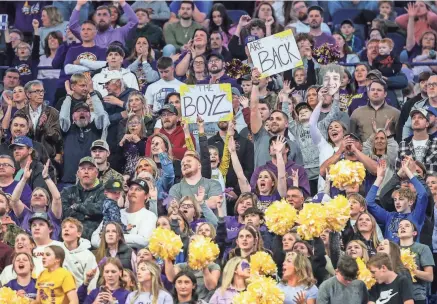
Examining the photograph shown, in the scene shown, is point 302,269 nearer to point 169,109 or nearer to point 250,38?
point 169,109

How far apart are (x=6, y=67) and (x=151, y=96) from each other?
7.53 ft

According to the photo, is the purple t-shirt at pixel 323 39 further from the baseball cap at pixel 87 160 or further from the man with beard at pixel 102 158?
the baseball cap at pixel 87 160

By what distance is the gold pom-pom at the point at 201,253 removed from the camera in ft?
57.0

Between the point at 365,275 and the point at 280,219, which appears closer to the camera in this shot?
the point at 365,275

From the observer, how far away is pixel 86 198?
19.4 m


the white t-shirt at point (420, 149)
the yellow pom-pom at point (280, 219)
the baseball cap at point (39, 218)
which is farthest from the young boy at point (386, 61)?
the baseball cap at point (39, 218)

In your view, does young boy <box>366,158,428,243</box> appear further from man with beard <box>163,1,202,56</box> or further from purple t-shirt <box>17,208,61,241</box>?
man with beard <box>163,1,202,56</box>

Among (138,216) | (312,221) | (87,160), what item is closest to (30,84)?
(87,160)

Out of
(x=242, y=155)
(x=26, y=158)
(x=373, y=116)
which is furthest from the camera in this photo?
(x=373, y=116)

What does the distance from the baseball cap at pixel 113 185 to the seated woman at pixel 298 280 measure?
8.38 ft

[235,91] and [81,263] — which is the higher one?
[235,91]

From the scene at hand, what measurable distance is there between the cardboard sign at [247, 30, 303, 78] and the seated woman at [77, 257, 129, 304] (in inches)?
190

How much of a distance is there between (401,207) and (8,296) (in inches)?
174

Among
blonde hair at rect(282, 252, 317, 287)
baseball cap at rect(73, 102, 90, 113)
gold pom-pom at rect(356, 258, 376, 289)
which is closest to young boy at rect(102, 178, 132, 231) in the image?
baseball cap at rect(73, 102, 90, 113)
